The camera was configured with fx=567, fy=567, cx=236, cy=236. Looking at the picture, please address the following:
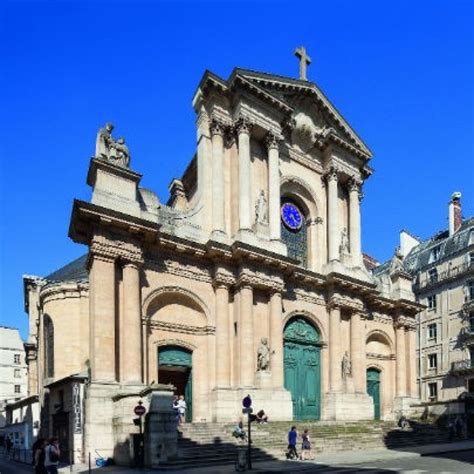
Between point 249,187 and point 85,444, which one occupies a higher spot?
point 249,187

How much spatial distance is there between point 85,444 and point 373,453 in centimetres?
1181

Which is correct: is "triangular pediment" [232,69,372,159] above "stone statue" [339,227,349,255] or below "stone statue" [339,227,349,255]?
above

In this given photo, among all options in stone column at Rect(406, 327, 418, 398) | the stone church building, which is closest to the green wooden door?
the stone church building

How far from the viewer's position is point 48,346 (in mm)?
30812

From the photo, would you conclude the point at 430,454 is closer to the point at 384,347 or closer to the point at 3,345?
the point at 384,347

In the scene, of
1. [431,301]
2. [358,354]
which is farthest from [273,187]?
[431,301]

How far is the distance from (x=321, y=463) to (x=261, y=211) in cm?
1351

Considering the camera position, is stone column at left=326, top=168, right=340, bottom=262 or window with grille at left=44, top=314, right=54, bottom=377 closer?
window with grille at left=44, top=314, right=54, bottom=377

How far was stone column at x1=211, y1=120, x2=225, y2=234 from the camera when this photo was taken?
28.9 metres

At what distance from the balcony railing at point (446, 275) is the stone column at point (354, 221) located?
18.2 metres

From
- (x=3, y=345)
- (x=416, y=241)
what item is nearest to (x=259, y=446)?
(x=416, y=241)

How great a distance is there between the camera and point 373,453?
2389 centimetres

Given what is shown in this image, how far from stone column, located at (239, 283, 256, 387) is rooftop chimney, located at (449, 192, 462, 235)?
109ft

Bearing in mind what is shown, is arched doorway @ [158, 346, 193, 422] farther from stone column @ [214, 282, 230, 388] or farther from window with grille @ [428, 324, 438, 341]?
window with grille @ [428, 324, 438, 341]
